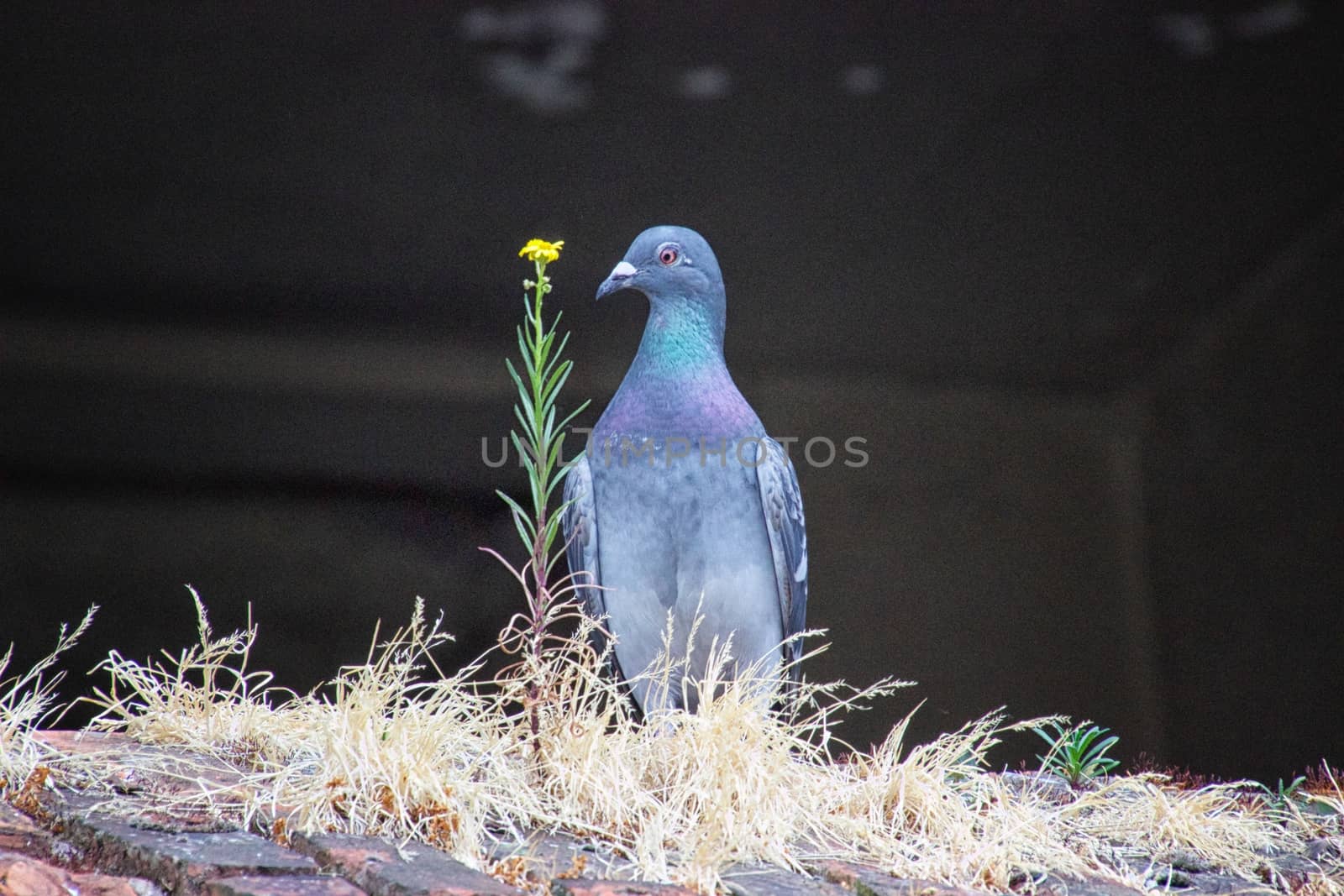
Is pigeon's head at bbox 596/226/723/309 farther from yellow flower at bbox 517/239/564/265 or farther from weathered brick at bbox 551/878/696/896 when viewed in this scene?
weathered brick at bbox 551/878/696/896

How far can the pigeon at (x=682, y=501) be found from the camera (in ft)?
10.5

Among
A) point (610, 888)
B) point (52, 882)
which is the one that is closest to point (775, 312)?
point (610, 888)

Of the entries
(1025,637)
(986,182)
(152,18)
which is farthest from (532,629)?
(1025,637)

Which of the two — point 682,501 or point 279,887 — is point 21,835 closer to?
point 279,887

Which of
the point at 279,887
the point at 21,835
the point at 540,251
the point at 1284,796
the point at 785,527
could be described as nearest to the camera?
the point at 279,887

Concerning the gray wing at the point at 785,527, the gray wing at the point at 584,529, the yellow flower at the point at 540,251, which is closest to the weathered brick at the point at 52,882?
the yellow flower at the point at 540,251

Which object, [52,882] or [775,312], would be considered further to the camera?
[775,312]

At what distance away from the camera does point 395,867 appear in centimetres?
185

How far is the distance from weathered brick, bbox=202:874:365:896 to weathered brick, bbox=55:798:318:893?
3cm

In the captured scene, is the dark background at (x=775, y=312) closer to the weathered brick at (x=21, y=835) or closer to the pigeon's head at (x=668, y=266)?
the pigeon's head at (x=668, y=266)

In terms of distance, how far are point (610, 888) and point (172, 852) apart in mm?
670

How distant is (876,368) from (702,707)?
387 centimetres

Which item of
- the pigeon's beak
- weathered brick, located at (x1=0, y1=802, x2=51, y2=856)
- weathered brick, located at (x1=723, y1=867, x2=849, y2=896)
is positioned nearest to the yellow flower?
the pigeon's beak

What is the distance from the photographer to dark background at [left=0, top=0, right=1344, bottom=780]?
436cm
